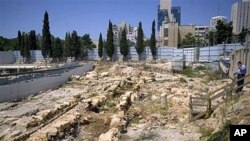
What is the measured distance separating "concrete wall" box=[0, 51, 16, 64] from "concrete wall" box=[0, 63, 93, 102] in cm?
3666

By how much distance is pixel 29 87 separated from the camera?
23.5 meters

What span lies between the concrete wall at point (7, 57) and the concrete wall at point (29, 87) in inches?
1443

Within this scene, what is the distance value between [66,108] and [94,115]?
95.3 inches

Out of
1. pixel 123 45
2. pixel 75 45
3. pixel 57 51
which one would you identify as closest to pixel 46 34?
pixel 75 45

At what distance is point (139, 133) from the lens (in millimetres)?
13164

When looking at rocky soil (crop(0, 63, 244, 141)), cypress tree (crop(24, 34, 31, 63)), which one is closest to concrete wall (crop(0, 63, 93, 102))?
rocky soil (crop(0, 63, 244, 141))

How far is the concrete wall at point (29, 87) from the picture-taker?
20547 mm

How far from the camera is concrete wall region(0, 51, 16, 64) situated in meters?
64.0

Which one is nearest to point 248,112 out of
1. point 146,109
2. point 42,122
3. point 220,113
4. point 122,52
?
point 220,113

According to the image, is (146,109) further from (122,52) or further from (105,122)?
(122,52)

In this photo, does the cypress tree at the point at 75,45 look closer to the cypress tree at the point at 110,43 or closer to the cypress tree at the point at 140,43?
the cypress tree at the point at 110,43

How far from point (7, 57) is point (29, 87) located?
46395 millimetres

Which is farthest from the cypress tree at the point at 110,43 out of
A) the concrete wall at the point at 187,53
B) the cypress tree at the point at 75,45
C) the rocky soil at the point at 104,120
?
the rocky soil at the point at 104,120

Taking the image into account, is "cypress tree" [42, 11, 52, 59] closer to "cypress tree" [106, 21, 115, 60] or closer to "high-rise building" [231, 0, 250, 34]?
"cypress tree" [106, 21, 115, 60]
